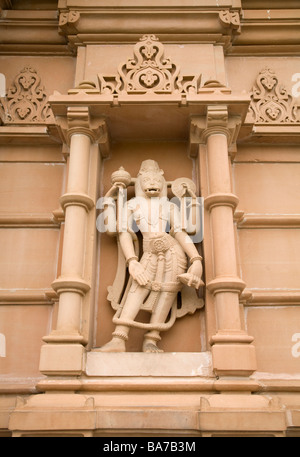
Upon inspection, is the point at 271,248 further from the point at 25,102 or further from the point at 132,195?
the point at 25,102

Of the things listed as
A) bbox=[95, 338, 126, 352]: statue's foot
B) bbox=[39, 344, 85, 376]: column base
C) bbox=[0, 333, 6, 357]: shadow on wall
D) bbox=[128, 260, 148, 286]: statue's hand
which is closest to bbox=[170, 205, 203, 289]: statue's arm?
bbox=[128, 260, 148, 286]: statue's hand

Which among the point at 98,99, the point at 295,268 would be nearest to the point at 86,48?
the point at 98,99

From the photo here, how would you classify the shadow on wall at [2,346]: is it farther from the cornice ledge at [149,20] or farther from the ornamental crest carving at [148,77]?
the cornice ledge at [149,20]

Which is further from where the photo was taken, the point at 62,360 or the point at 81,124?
the point at 81,124

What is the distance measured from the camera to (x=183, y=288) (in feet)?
12.2

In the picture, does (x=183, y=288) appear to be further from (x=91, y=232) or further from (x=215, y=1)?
(x=215, y=1)

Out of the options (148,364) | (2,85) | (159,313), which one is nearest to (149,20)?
(2,85)

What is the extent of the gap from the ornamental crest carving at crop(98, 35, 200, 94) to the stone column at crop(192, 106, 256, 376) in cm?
46

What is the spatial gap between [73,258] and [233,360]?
4.44ft

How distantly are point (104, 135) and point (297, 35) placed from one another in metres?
2.32

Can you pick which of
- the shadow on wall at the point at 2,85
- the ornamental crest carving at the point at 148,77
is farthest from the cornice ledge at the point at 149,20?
the shadow on wall at the point at 2,85

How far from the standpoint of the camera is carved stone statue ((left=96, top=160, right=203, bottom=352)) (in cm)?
349

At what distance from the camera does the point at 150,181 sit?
12.7 ft

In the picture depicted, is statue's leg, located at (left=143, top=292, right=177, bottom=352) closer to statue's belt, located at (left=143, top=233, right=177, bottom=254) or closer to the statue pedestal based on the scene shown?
the statue pedestal
